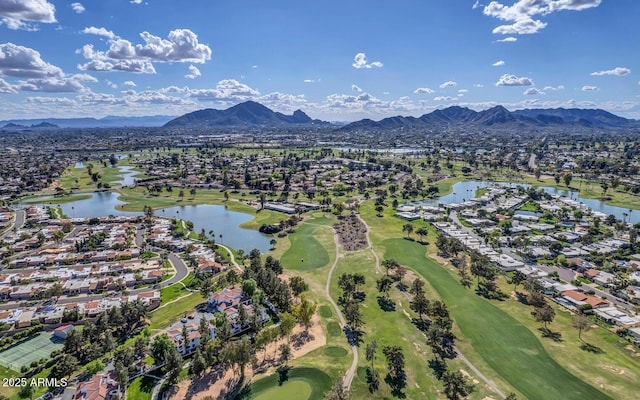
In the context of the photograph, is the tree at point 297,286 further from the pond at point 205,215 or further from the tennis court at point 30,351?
the tennis court at point 30,351

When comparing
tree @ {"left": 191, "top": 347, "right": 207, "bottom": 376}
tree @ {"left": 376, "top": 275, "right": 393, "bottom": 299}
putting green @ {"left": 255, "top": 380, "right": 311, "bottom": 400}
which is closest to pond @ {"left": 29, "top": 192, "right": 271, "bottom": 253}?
tree @ {"left": 376, "top": 275, "right": 393, "bottom": 299}

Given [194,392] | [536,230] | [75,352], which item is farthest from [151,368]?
[536,230]

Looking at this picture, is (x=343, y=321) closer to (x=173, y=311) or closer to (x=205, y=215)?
(x=173, y=311)

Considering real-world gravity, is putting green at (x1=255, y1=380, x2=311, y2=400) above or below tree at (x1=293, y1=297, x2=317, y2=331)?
below

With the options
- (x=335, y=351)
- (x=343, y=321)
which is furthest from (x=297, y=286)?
(x=335, y=351)

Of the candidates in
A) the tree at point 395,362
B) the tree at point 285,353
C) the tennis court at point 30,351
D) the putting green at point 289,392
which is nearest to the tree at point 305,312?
the tree at point 285,353

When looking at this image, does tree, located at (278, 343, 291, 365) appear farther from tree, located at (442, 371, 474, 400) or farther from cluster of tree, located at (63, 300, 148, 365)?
cluster of tree, located at (63, 300, 148, 365)

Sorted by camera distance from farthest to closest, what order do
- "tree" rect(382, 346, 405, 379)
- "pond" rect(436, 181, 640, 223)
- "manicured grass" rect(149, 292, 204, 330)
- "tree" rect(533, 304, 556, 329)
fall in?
"pond" rect(436, 181, 640, 223) → "manicured grass" rect(149, 292, 204, 330) → "tree" rect(533, 304, 556, 329) → "tree" rect(382, 346, 405, 379)

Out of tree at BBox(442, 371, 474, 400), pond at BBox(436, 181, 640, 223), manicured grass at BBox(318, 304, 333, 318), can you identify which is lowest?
manicured grass at BBox(318, 304, 333, 318)
